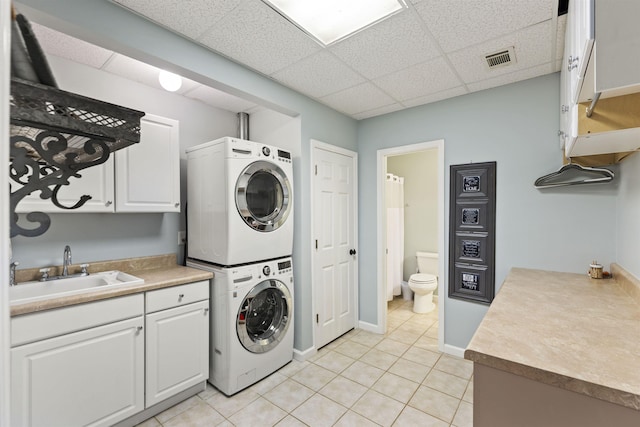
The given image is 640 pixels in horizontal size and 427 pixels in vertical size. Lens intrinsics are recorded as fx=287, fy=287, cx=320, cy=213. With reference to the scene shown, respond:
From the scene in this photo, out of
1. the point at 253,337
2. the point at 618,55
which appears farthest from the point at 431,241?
the point at 618,55

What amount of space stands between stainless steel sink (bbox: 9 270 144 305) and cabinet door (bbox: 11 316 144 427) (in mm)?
229

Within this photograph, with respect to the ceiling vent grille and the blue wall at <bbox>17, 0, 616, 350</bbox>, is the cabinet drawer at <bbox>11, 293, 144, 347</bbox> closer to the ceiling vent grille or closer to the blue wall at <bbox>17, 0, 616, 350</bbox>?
the blue wall at <bbox>17, 0, 616, 350</bbox>

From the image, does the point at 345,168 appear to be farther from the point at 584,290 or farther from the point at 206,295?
the point at 584,290

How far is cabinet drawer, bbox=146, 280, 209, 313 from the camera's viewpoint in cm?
191

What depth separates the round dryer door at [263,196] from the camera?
2240 millimetres

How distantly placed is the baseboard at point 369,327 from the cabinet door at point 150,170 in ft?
7.87

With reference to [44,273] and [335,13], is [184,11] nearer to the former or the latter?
[335,13]

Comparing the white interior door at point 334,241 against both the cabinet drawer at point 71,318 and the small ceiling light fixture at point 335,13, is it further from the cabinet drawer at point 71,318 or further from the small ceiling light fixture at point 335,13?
the cabinet drawer at point 71,318

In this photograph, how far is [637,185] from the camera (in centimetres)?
158

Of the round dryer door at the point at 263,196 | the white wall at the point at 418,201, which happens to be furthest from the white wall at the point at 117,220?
the white wall at the point at 418,201

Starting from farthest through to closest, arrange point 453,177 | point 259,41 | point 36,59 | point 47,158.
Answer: point 453,177 → point 259,41 → point 47,158 → point 36,59

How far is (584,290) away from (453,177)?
135 cm

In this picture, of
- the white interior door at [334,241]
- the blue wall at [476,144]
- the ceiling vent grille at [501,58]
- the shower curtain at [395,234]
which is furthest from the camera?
the shower curtain at [395,234]

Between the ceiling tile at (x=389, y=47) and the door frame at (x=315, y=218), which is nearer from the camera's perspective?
the ceiling tile at (x=389, y=47)
